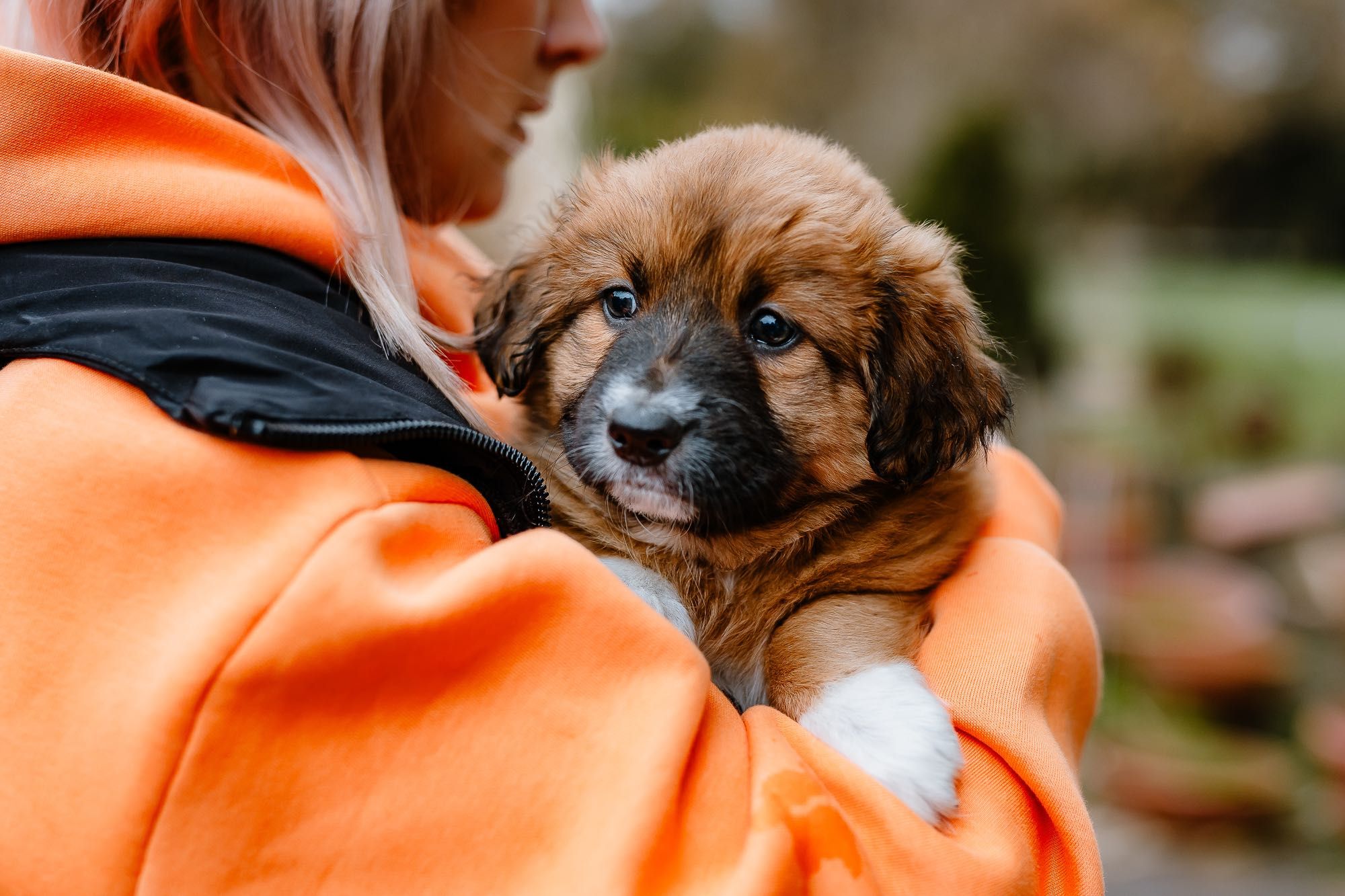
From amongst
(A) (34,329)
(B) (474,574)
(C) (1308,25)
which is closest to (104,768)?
(B) (474,574)

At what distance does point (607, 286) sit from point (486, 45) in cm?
61

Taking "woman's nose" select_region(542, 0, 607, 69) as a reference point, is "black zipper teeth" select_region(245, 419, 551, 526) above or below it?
below

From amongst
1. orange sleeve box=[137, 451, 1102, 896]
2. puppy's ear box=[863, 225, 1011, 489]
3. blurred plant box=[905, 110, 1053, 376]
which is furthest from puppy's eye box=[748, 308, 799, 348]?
blurred plant box=[905, 110, 1053, 376]

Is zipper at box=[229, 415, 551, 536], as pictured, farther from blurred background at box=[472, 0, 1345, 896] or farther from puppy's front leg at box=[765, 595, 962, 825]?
blurred background at box=[472, 0, 1345, 896]

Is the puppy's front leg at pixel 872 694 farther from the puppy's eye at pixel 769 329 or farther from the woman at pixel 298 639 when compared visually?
the puppy's eye at pixel 769 329

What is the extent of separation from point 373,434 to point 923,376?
3.95 ft

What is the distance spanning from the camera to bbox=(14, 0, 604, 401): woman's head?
1.96 m

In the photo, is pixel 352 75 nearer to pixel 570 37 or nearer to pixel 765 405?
pixel 570 37

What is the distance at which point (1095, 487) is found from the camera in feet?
25.9

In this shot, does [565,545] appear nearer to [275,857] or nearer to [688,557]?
[275,857]

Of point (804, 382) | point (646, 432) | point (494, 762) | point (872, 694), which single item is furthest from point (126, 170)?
point (872, 694)

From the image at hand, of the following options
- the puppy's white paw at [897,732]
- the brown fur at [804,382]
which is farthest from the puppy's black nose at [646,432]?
the puppy's white paw at [897,732]

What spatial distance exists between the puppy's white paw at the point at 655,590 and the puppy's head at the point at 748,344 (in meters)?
0.12

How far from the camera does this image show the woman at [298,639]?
1345mm
